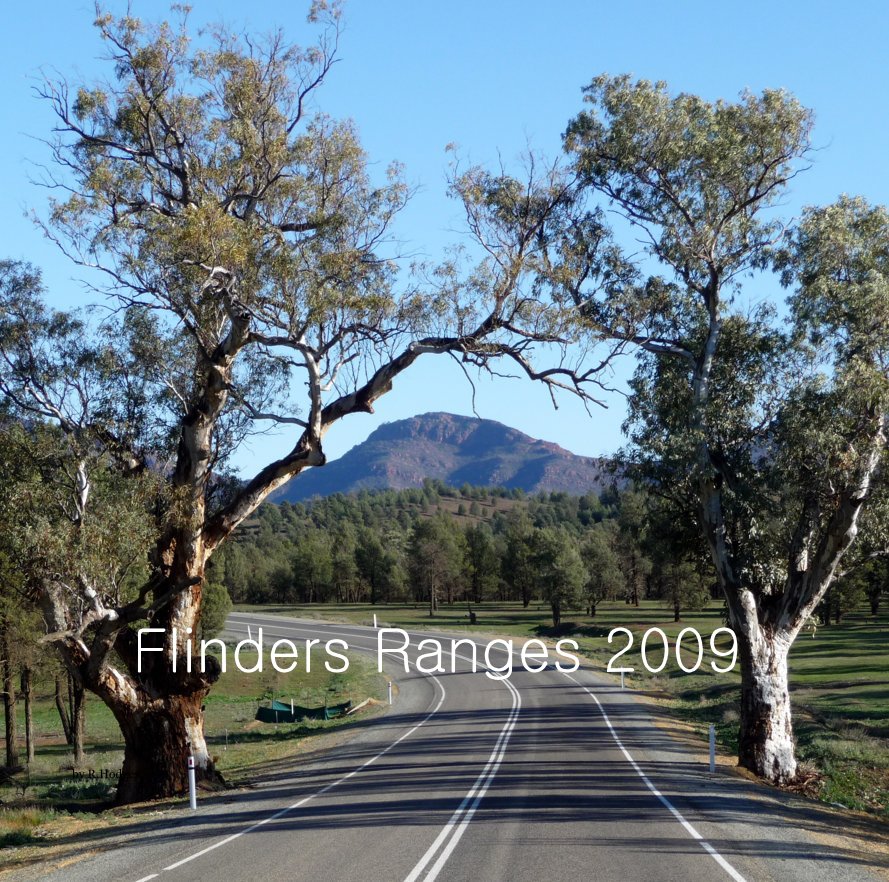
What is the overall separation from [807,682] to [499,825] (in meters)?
34.9

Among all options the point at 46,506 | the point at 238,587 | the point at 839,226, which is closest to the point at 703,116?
the point at 839,226

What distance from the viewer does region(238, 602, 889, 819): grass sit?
2380cm

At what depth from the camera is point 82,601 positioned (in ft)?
62.2

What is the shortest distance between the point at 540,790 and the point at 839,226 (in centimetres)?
1405

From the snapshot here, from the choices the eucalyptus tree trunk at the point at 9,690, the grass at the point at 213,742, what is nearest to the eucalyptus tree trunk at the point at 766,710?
the grass at the point at 213,742

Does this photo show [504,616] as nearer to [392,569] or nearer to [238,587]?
[392,569]

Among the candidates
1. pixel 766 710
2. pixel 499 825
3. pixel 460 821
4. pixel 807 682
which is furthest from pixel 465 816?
pixel 807 682

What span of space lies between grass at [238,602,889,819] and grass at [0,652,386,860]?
13294 millimetres

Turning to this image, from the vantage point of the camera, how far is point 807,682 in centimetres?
4347

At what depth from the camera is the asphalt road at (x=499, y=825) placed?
35.0 feet

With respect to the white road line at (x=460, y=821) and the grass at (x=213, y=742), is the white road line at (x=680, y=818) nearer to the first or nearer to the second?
the white road line at (x=460, y=821)

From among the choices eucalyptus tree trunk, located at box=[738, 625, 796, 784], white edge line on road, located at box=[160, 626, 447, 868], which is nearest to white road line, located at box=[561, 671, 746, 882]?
eucalyptus tree trunk, located at box=[738, 625, 796, 784]

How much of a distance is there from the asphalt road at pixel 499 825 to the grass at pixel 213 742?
9.52 feet

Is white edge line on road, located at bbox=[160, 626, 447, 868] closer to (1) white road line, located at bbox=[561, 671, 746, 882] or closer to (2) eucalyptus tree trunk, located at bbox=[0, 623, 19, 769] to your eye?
(1) white road line, located at bbox=[561, 671, 746, 882]
